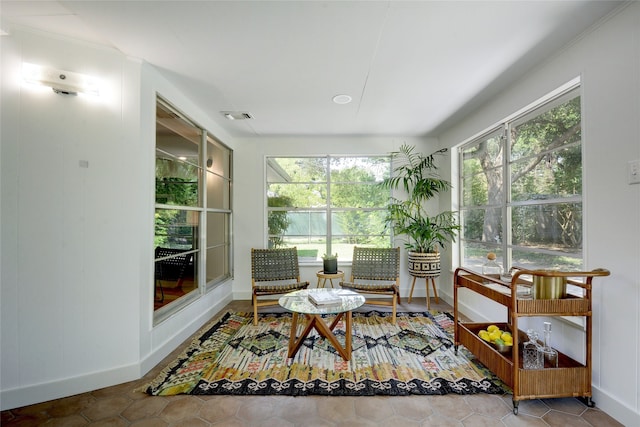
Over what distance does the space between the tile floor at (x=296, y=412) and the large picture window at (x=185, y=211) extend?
2.54 feet

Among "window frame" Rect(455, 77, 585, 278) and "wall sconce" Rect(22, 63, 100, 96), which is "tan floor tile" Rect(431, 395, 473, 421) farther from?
"wall sconce" Rect(22, 63, 100, 96)

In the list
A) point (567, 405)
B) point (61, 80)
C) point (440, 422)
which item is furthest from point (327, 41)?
point (567, 405)

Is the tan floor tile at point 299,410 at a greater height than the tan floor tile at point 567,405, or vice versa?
the tan floor tile at point 567,405

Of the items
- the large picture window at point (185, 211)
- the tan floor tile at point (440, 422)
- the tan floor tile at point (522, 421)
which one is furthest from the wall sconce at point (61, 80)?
the tan floor tile at point (522, 421)

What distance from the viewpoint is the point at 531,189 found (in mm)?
2590

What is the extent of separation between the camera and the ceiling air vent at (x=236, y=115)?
3.32 m

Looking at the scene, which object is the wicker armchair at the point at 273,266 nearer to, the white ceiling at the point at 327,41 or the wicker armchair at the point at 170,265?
the wicker armchair at the point at 170,265

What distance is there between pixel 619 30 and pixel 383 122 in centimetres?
223

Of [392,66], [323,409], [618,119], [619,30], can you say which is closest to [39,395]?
[323,409]

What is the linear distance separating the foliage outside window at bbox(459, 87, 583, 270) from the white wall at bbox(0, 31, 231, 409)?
3.32 metres

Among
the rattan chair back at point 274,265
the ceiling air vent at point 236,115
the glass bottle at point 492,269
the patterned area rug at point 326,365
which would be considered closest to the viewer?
the patterned area rug at point 326,365

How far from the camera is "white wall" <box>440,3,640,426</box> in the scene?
1.62 m

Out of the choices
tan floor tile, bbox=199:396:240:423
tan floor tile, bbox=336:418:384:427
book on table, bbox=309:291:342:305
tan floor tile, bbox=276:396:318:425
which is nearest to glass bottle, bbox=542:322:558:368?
tan floor tile, bbox=336:418:384:427

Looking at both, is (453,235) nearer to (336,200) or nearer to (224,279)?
(336,200)
